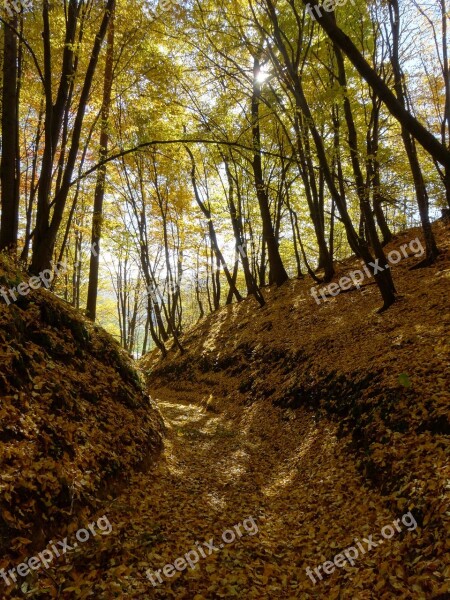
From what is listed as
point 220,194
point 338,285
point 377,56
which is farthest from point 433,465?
point 220,194

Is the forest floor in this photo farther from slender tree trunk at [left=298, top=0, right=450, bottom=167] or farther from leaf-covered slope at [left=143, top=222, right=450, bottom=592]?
Result: slender tree trunk at [left=298, top=0, right=450, bottom=167]

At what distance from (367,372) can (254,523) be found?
3.77m

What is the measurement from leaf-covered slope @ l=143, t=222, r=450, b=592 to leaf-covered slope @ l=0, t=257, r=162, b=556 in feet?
12.6

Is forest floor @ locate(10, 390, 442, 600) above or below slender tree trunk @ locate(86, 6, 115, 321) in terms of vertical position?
below

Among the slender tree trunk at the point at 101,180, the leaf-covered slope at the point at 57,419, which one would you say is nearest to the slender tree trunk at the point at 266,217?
the slender tree trunk at the point at 101,180

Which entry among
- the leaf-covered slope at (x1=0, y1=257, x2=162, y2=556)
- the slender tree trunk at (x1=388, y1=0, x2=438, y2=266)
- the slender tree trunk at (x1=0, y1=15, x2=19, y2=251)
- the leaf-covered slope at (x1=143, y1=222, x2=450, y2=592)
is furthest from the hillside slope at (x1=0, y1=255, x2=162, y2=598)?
the slender tree trunk at (x1=388, y1=0, x2=438, y2=266)

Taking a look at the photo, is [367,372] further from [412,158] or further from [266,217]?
[266,217]

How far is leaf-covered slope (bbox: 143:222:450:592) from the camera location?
491cm

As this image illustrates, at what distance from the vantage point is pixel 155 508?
5.33 meters

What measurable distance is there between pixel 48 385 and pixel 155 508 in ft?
7.90

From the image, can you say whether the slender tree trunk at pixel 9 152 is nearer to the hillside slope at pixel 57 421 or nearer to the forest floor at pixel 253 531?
the hillside slope at pixel 57 421

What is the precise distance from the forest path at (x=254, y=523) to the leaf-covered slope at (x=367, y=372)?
1.37 feet

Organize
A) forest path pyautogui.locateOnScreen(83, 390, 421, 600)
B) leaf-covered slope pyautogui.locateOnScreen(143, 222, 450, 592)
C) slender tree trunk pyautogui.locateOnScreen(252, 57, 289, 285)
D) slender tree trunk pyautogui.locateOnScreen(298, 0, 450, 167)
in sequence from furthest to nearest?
1. slender tree trunk pyautogui.locateOnScreen(252, 57, 289, 285)
2. leaf-covered slope pyautogui.locateOnScreen(143, 222, 450, 592)
3. slender tree trunk pyautogui.locateOnScreen(298, 0, 450, 167)
4. forest path pyautogui.locateOnScreen(83, 390, 421, 600)

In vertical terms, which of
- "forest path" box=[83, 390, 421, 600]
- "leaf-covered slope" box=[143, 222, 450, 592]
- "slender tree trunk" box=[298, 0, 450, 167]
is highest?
"slender tree trunk" box=[298, 0, 450, 167]
